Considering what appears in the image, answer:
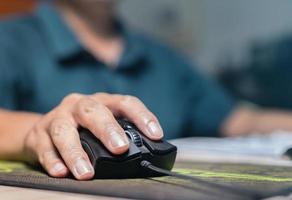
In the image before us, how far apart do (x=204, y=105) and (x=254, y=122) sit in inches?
7.3

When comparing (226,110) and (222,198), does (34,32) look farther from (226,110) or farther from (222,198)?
(222,198)

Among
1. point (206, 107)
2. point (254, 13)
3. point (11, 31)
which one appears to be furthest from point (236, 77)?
point (11, 31)

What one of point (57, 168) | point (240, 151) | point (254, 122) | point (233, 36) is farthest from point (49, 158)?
point (233, 36)

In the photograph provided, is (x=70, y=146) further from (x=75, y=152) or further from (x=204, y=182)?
(x=204, y=182)

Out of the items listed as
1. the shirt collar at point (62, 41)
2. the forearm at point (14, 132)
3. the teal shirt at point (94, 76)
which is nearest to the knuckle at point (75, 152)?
the forearm at point (14, 132)

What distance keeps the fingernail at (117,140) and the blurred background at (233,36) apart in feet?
5.14

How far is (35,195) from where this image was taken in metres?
0.50

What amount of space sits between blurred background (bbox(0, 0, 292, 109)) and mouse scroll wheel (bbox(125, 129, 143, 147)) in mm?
1546

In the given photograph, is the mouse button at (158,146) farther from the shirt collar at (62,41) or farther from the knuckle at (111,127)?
the shirt collar at (62,41)

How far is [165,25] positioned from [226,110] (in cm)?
92

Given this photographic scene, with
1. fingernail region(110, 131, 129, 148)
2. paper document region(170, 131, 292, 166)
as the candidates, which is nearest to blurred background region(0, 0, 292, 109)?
paper document region(170, 131, 292, 166)

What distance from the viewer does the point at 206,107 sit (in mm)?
1674

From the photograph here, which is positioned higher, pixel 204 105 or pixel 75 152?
pixel 75 152

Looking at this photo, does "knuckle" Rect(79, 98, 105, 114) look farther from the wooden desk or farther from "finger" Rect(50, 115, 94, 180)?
the wooden desk
